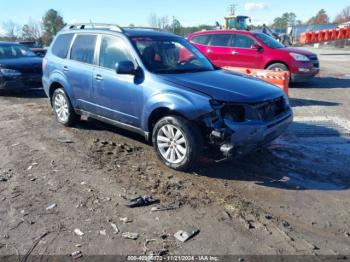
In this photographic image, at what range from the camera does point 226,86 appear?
17.0 feet

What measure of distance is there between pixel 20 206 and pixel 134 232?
4.72 ft

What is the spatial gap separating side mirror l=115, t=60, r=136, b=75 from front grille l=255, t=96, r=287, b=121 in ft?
6.03

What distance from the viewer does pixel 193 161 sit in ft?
16.3

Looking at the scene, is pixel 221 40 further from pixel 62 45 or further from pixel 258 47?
pixel 62 45

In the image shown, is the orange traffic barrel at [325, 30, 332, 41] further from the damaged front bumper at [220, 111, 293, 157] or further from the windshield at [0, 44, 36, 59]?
the damaged front bumper at [220, 111, 293, 157]

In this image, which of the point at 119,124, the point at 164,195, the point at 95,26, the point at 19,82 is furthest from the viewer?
the point at 19,82

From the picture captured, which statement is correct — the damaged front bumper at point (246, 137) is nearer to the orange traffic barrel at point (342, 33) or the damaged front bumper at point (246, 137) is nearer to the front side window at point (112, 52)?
the front side window at point (112, 52)

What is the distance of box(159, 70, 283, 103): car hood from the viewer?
489cm

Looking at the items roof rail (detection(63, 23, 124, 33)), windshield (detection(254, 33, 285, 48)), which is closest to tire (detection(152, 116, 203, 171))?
roof rail (detection(63, 23, 124, 33))

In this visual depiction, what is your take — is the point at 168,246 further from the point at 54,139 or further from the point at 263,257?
the point at 54,139

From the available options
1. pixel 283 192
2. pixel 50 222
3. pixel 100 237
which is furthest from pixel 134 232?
pixel 283 192

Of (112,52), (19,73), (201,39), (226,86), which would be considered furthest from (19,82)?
(226,86)

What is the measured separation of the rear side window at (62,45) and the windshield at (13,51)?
5.02m

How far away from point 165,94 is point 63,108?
9.87 feet
